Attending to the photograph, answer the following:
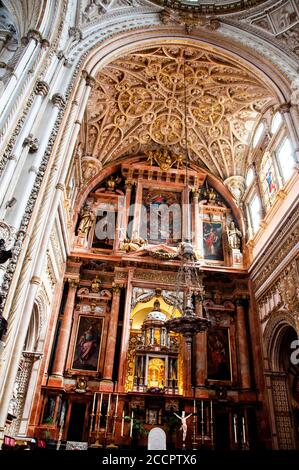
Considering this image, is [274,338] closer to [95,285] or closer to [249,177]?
[95,285]

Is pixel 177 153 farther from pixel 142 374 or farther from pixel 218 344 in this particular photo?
pixel 142 374

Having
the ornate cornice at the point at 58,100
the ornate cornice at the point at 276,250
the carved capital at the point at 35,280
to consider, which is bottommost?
the carved capital at the point at 35,280

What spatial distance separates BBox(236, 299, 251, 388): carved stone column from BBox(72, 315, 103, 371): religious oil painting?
16.7 feet

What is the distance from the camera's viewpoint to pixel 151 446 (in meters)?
10.2

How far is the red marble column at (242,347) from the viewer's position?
12.5 metres

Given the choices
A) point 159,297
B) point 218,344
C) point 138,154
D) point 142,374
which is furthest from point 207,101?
point 142,374

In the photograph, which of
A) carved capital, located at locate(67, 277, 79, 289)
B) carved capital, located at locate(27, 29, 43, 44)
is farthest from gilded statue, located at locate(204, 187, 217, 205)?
carved capital, located at locate(27, 29, 43, 44)

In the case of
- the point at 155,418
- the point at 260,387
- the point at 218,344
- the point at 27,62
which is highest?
the point at 27,62

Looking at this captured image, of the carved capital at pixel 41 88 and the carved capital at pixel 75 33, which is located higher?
the carved capital at pixel 75 33

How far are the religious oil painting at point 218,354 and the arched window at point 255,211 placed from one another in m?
4.41

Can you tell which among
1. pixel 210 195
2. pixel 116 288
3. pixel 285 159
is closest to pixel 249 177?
pixel 210 195

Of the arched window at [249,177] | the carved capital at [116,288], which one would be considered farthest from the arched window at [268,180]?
the carved capital at [116,288]

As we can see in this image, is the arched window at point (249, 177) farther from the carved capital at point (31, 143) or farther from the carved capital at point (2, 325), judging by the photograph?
the carved capital at point (2, 325)
